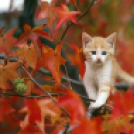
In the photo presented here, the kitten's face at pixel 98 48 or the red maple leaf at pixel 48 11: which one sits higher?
the red maple leaf at pixel 48 11

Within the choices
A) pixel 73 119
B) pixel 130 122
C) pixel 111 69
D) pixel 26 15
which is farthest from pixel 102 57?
pixel 26 15

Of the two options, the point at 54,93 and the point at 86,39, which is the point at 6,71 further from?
the point at 86,39

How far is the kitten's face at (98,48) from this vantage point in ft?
1.70

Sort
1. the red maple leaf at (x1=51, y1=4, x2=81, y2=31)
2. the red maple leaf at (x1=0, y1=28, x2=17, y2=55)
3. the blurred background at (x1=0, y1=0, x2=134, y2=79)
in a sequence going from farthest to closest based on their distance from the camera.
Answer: the blurred background at (x1=0, y1=0, x2=134, y2=79), the red maple leaf at (x1=0, y1=28, x2=17, y2=55), the red maple leaf at (x1=51, y1=4, x2=81, y2=31)

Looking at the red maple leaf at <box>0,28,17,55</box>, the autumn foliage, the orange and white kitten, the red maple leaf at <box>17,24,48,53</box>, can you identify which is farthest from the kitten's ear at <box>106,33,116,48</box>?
the red maple leaf at <box>0,28,17,55</box>

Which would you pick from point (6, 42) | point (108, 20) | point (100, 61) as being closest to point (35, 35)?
point (6, 42)

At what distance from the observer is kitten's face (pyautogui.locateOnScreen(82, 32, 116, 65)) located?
1.70 feet

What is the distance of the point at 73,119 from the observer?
534 mm

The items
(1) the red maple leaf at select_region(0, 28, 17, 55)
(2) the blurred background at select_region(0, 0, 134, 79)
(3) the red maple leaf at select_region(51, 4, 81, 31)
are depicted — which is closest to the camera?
(3) the red maple leaf at select_region(51, 4, 81, 31)

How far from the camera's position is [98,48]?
53 centimetres

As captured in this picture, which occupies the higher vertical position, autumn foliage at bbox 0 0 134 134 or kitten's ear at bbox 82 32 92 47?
kitten's ear at bbox 82 32 92 47

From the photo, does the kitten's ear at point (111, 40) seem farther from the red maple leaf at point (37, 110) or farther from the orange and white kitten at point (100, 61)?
the red maple leaf at point (37, 110)

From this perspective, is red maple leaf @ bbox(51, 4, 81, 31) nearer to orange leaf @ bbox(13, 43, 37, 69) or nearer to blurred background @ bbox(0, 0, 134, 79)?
orange leaf @ bbox(13, 43, 37, 69)

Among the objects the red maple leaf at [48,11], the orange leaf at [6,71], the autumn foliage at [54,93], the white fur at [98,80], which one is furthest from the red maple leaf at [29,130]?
the red maple leaf at [48,11]
